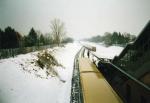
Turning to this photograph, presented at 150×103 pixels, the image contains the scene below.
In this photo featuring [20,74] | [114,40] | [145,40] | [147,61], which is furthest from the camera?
[114,40]

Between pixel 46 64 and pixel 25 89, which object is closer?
pixel 25 89

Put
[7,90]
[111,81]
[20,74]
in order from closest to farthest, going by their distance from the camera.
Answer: [7,90] → [20,74] → [111,81]

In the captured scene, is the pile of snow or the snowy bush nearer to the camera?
the pile of snow

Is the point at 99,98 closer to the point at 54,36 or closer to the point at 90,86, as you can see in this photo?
the point at 90,86

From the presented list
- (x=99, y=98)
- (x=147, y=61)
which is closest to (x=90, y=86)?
(x=99, y=98)

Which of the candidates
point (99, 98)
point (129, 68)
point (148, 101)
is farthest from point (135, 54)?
point (99, 98)

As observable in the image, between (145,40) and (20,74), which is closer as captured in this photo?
(145,40)

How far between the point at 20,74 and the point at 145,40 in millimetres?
8635

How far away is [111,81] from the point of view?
14.1 m

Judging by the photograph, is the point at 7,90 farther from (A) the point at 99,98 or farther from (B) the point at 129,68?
(B) the point at 129,68

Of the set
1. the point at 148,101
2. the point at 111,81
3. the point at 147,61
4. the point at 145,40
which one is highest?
the point at 145,40

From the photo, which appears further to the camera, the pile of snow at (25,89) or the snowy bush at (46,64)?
the snowy bush at (46,64)

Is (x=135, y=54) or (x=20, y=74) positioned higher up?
(x=135, y=54)

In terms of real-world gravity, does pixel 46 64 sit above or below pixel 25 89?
above
